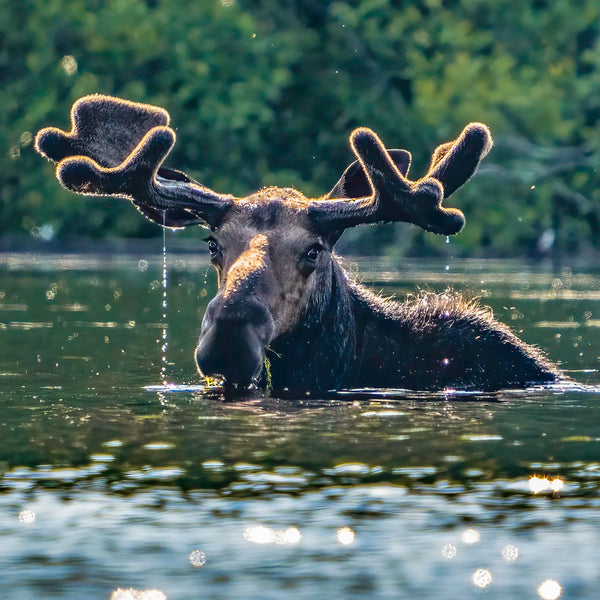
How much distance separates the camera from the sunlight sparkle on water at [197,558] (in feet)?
20.8

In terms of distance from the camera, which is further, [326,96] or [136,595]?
[326,96]

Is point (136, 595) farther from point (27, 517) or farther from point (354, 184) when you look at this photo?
point (354, 184)

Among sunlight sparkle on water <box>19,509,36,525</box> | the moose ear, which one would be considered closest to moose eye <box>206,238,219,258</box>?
the moose ear

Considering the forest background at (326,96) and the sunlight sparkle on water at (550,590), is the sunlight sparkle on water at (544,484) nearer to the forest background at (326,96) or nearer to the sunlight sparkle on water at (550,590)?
the sunlight sparkle on water at (550,590)

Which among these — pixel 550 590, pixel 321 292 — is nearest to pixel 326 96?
pixel 321 292

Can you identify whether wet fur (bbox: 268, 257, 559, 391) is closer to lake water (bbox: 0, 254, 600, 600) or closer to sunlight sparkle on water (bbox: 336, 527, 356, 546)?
lake water (bbox: 0, 254, 600, 600)

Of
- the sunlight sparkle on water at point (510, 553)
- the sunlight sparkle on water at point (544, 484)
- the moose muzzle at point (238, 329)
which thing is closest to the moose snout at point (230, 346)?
the moose muzzle at point (238, 329)

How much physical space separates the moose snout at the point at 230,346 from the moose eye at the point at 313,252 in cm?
94

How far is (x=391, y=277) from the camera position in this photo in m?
30.1

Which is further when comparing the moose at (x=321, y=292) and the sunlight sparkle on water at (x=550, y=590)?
the moose at (x=321, y=292)

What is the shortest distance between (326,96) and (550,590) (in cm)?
4778

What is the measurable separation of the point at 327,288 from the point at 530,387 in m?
1.90

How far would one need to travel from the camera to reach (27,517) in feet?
23.4

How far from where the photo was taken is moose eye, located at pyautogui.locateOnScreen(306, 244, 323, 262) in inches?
417
